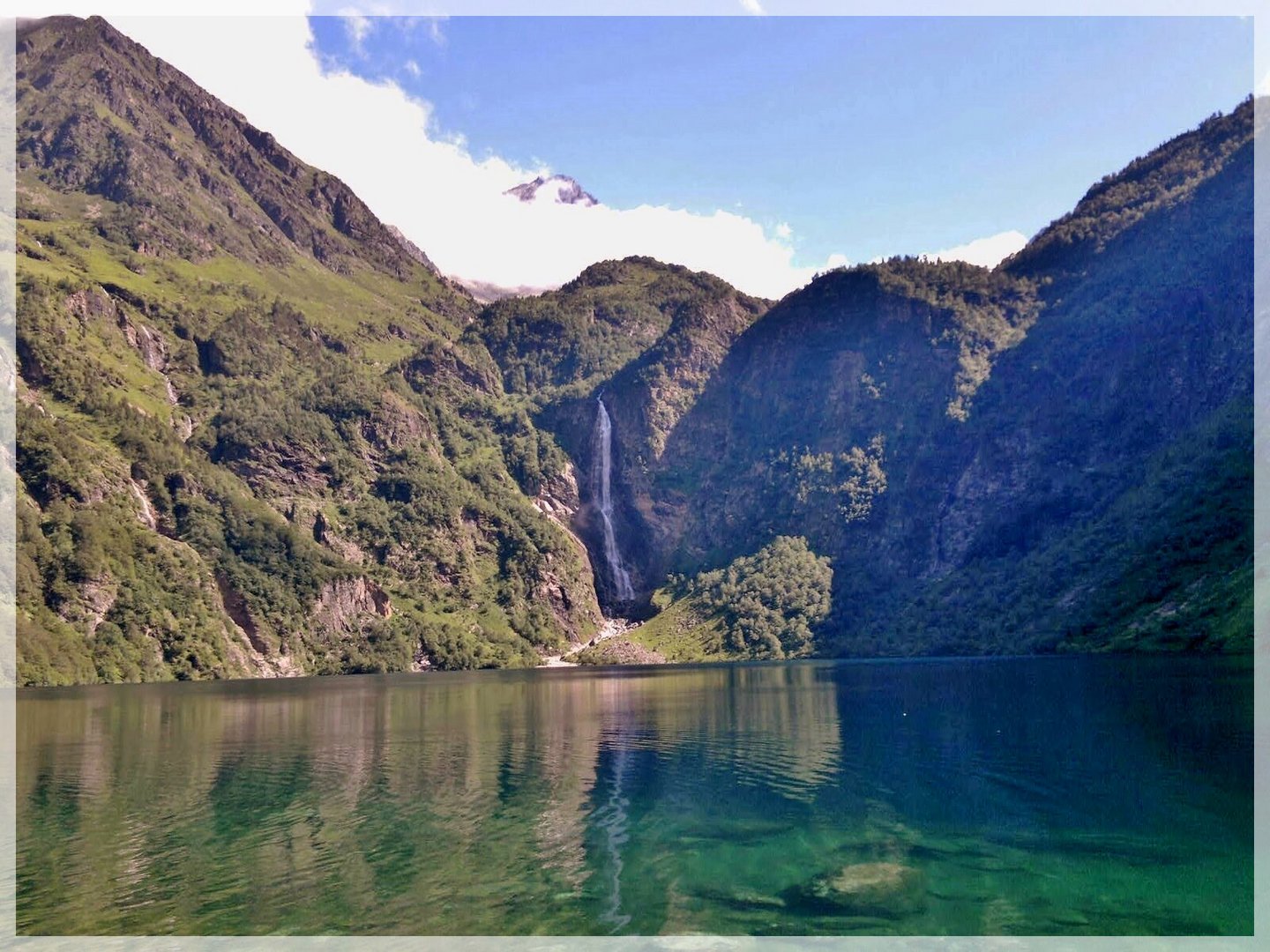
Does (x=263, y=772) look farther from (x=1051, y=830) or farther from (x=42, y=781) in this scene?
(x=1051, y=830)

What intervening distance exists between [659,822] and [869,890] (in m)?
15.6

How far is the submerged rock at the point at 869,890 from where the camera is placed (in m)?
33.9

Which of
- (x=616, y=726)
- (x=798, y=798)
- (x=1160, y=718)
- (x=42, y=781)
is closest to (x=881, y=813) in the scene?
(x=798, y=798)

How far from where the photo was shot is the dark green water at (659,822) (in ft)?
113

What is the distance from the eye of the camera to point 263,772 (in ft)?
228

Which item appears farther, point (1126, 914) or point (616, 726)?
point (616, 726)

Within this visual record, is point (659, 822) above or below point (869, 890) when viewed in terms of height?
below

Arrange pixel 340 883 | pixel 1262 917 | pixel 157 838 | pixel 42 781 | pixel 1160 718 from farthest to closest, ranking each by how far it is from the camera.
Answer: pixel 1160 718 → pixel 42 781 → pixel 157 838 → pixel 340 883 → pixel 1262 917

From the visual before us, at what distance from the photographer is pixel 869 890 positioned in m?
36.1

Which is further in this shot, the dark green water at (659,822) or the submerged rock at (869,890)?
the dark green water at (659,822)

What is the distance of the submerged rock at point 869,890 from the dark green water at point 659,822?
0.75ft

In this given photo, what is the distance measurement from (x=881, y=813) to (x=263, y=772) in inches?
1742

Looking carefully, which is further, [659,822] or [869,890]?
[659,822]

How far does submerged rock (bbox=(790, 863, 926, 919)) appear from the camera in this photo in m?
33.9
